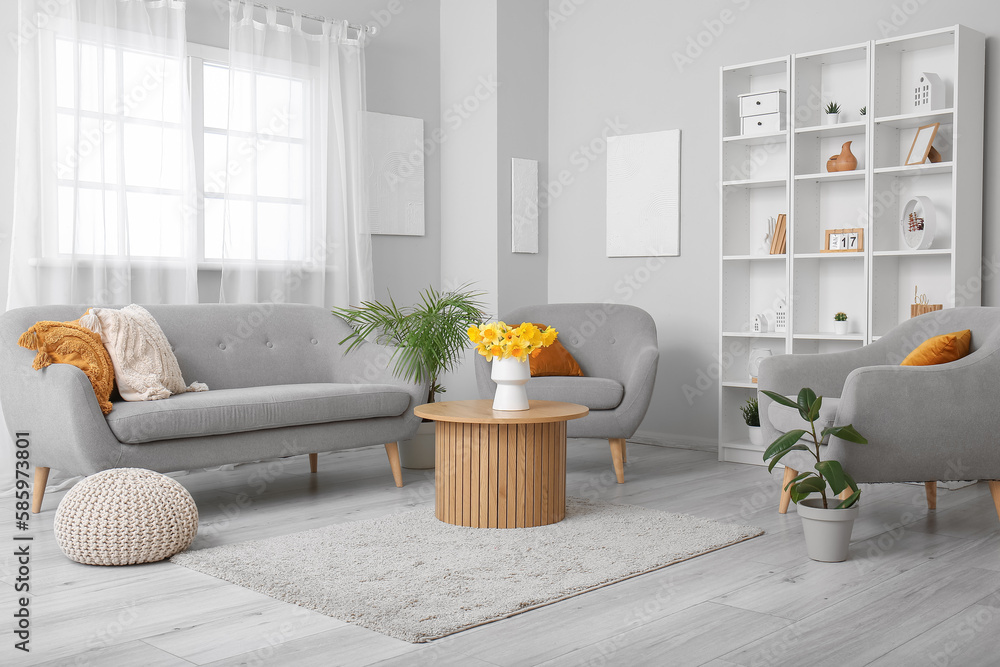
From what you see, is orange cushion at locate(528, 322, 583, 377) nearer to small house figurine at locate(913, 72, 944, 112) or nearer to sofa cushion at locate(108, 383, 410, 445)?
sofa cushion at locate(108, 383, 410, 445)

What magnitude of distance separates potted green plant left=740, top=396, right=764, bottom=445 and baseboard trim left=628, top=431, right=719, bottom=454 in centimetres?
39

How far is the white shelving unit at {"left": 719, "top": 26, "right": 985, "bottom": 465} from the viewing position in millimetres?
4152

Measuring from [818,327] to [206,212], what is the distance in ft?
10.6

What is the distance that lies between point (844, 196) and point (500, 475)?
8.30 ft

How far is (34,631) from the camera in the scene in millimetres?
2258

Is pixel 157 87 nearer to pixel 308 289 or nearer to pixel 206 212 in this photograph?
pixel 206 212

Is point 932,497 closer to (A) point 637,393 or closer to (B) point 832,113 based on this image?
(A) point 637,393

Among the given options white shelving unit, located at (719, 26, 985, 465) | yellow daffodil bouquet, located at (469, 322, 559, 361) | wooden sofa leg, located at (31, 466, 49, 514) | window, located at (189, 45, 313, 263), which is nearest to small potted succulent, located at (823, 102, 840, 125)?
white shelving unit, located at (719, 26, 985, 465)

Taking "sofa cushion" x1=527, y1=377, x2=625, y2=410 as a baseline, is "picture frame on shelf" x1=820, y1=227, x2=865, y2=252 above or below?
above

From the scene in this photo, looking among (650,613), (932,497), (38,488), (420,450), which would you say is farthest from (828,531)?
(38,488)

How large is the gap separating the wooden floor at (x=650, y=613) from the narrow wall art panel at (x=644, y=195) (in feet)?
7.17

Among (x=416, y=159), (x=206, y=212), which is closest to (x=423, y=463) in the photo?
(x=206, y=212)

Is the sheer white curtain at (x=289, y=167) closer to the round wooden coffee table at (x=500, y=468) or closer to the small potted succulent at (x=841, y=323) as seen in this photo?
the round wooden coffee table at (x=500, y=468)

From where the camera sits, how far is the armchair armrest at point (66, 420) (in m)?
3.16
